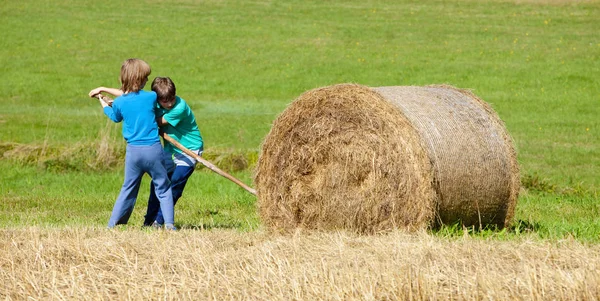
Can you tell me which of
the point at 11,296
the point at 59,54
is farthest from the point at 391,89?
the point at 59,54

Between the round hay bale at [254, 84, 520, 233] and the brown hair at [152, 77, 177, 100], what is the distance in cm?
106

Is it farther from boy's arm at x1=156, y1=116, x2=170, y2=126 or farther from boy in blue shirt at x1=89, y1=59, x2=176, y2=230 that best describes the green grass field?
boy's arm at x1=156, y1=116, x2=170, y2=126

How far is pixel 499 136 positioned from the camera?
8.87 metres

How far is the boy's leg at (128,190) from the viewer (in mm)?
9039

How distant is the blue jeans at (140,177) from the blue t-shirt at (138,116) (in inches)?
3.2

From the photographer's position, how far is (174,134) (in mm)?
9625

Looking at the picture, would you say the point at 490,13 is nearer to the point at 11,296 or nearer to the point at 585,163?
the point at 585,163

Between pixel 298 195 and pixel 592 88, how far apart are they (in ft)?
56.6

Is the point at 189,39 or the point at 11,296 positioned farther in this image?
the point at 189,39

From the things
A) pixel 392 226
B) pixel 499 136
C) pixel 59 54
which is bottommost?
pixel 59 54

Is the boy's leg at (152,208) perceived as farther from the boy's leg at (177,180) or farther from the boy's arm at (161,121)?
the boy's arm at (161,121)

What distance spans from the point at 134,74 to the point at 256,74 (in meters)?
18.2

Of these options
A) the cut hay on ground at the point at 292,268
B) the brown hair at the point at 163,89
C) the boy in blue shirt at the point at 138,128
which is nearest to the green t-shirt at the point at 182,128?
the brown hair at the point at 163,89

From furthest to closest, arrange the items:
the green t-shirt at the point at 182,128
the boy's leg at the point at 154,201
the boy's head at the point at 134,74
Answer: the boy's leg at the point at 154,201 → the green t-shirt at the point at 182,128 → the boy's head at the point at 134,74
